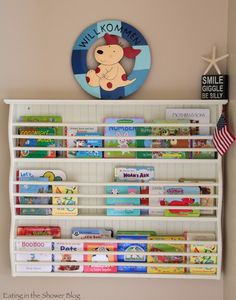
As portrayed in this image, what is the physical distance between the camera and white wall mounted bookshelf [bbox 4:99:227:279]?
68.7 inches

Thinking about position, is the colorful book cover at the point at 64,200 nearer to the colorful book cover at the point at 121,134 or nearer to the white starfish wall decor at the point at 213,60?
the colorful book cover at the point at 121,134

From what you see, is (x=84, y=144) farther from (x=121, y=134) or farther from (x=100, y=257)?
(x=100, y=257)

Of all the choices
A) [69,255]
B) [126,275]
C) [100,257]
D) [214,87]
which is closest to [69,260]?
[69,255]

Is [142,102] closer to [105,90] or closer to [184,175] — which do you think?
[105,90]

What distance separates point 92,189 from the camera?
184 cm

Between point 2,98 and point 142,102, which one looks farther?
point 2,98

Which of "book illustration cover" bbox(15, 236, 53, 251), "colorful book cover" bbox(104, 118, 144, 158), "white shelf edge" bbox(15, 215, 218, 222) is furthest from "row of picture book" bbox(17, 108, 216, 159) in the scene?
"book illustration cover" bbox(15, 236, 53, 251)

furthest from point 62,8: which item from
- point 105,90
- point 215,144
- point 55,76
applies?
point 215,144

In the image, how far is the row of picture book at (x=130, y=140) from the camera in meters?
1.77

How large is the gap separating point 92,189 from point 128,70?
0.56 metres

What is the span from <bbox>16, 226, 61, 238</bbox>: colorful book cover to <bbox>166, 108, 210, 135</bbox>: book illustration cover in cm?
74

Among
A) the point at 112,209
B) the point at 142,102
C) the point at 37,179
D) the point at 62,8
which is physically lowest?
the point at 112,209

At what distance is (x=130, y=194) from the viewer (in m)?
1.77

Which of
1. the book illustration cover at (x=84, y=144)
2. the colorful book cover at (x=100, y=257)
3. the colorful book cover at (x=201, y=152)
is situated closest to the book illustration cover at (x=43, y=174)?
the book illustration cover at (x=84, y=144)
